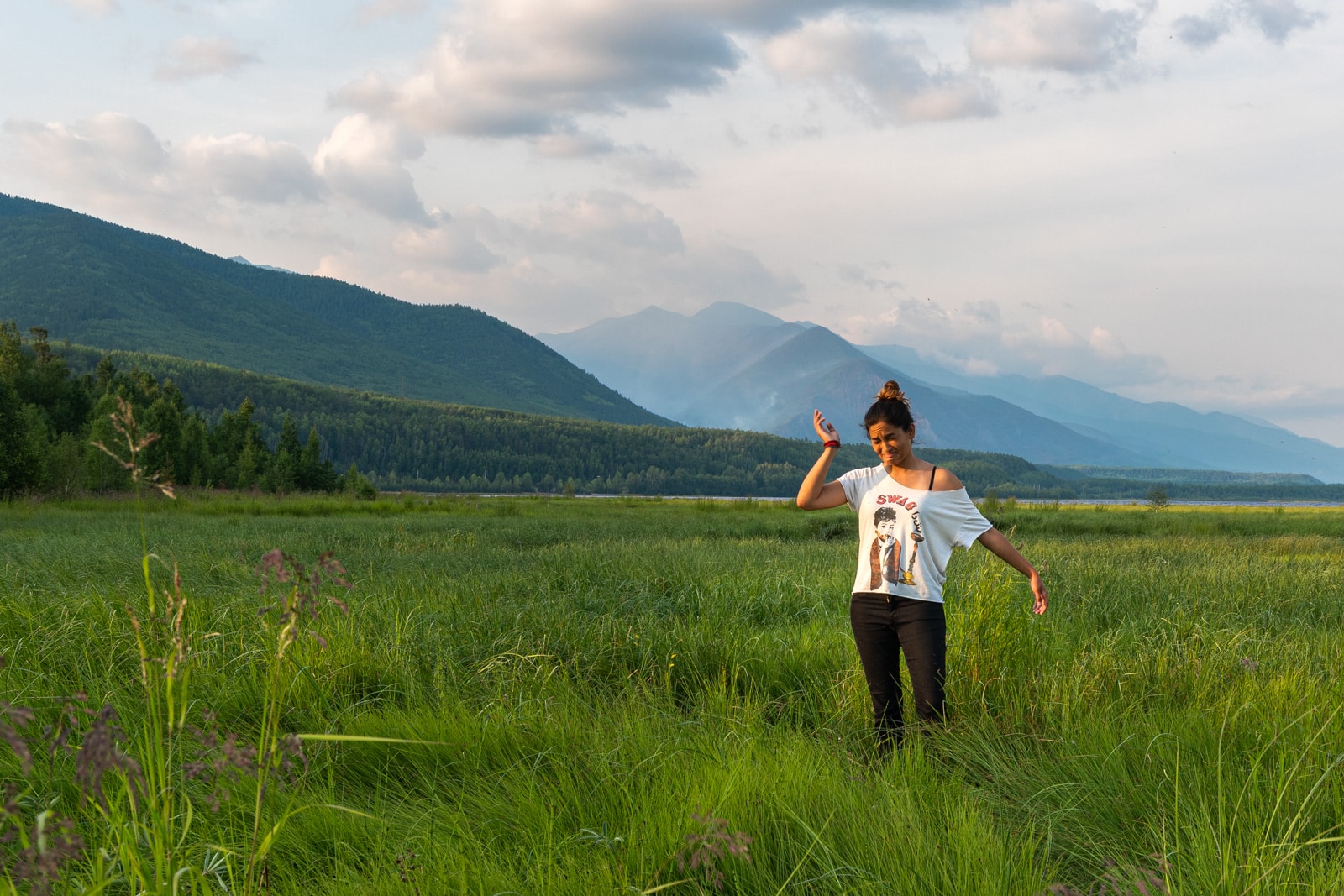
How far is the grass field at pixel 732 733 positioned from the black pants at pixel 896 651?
0.81 ft

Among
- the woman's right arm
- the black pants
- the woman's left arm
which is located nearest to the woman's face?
the woman's right arm

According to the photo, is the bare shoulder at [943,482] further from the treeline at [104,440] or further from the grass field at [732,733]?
the treeline at [104,440]

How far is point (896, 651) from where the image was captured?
515 centimetres

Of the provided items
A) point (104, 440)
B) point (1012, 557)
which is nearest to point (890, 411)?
point (1012, 557)

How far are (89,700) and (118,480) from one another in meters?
45.1

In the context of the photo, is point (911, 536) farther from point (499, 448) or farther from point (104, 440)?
point (499, 448)

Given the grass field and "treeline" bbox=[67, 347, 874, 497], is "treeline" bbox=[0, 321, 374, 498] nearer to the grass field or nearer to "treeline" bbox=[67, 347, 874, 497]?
the grass field

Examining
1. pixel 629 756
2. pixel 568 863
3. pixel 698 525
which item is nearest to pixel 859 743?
pixel 629 756

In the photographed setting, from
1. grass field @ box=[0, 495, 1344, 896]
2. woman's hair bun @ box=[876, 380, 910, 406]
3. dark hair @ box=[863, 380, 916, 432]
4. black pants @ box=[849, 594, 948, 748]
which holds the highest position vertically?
woman's hair bun @ box=[876, 380, 910, 406]

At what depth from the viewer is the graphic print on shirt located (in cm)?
488

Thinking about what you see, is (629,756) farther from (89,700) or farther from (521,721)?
(89,700)

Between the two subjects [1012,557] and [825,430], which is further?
[825,430]

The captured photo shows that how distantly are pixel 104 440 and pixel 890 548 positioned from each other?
43.5 m

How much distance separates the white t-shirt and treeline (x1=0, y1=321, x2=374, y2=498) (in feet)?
132
